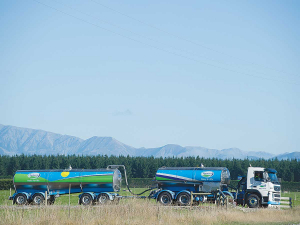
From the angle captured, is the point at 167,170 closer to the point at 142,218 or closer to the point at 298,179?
the point at 142,218

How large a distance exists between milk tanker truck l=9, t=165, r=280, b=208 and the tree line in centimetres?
6309

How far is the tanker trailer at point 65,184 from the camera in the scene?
112ft

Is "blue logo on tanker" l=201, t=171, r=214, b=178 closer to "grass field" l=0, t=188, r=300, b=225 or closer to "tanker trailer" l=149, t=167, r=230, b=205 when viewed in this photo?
"tanker trailer" l=149, t=167, r=230, b=205

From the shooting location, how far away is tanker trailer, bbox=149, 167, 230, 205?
33.4 metres

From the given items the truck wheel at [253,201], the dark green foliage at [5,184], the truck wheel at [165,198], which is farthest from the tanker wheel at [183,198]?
the dark green foliage at [5,184]

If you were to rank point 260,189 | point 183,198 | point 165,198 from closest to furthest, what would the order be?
1. point 260,189
2. point 183,198
3. point 165,198

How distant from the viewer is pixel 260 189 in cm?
3262

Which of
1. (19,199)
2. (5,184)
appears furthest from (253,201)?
(5,184)

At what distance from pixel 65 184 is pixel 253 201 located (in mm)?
15313

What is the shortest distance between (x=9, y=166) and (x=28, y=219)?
87.7 metres

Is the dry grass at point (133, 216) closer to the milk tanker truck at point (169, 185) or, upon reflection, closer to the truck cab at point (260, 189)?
the truck cab at point (260, 189)

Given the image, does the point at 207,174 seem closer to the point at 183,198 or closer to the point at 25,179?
the point at 183,198

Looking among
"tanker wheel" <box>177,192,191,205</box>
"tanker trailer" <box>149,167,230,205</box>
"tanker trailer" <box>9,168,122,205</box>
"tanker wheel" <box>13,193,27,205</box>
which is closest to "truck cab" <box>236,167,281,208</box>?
"tanker trailer" <box>149,167,230,205</box>

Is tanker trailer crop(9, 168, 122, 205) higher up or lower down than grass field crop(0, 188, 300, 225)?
higher up
